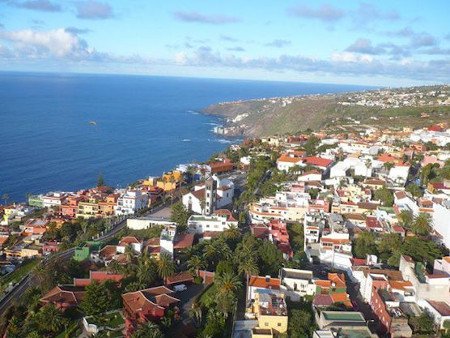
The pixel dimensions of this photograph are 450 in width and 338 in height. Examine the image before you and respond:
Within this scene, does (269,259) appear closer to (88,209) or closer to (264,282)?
(264,282)

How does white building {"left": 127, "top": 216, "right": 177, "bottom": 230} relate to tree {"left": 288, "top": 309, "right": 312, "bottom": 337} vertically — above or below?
below

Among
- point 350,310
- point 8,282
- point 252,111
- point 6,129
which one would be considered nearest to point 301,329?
point 350,310

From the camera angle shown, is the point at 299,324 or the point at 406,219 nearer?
the point at 299,324

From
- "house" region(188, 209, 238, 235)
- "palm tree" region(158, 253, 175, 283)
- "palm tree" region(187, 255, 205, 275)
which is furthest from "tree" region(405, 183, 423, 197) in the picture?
"palm tree" region(158, 253, 175, 283)

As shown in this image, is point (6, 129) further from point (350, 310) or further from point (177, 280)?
point (350, 310)

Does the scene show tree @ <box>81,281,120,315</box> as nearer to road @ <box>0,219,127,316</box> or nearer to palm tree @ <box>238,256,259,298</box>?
palm tree @ <box>238,256,259,298</box>

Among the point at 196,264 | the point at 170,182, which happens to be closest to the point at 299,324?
the point at 196,264
